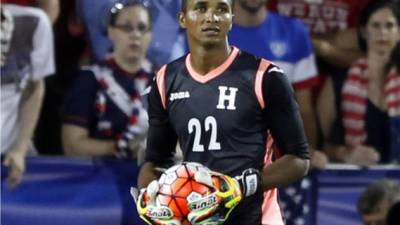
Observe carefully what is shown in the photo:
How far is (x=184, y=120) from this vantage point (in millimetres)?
5016

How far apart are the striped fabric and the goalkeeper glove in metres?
3.08

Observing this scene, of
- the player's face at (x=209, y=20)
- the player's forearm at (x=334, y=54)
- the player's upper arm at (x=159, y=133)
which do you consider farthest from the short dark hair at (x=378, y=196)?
the player's forearm at (x=334, y=54)

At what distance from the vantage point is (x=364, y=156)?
7586 millimetres

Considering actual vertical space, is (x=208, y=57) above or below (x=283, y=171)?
above

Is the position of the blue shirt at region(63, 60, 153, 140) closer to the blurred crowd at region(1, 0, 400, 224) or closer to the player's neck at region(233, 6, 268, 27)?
the blurred crowd at region(1, 0, 400, 224)

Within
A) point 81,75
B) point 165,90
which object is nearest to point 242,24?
point 81,75

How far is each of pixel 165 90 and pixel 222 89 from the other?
0.78 ft

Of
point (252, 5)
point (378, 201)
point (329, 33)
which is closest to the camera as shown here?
point (378, 201)

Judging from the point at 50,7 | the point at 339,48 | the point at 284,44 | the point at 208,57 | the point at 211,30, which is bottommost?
the point at 339,48

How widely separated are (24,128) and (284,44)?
1.58 m

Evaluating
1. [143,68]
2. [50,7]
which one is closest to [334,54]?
[143,68]

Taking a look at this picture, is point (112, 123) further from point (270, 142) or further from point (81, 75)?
point (270, 142)

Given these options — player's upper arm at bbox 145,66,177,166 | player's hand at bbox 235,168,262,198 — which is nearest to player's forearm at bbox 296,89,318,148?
player's upper arm at bbox 145,66,177,166

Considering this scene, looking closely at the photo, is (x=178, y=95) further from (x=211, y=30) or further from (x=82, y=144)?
(x=82, y=144)
